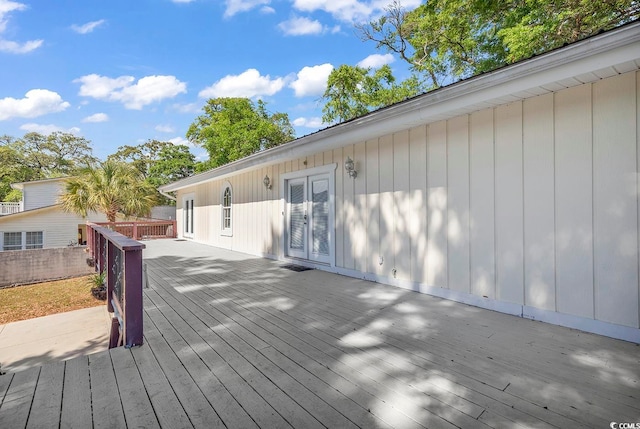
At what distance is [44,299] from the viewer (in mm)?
6422

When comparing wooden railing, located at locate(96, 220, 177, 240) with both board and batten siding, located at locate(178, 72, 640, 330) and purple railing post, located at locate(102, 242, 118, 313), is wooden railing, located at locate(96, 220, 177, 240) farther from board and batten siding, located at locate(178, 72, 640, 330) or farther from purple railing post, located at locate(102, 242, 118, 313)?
board and batten siding, located at locate(178, 72, 640, 330)

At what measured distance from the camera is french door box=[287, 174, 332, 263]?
18.1 feet

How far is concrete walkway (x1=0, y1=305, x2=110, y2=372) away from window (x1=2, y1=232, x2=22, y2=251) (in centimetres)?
1320

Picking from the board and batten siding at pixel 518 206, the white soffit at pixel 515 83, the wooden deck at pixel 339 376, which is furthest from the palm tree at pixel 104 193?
the board and batten siding at pixel 518 206

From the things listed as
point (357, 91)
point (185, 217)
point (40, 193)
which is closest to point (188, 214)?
point (185, 217)

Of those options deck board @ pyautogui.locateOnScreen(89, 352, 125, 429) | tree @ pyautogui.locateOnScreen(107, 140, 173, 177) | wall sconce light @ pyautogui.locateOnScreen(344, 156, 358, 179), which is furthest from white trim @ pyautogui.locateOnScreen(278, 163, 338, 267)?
tree @ pyautogui.locateOnScreen(107, 140, 173, 177)

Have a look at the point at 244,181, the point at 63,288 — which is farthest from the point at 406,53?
the point at 63,288

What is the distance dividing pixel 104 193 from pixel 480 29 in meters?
13.7

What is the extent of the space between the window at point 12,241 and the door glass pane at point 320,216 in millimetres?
16002

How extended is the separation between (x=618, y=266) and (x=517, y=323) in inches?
34.8

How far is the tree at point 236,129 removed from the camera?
2089cm

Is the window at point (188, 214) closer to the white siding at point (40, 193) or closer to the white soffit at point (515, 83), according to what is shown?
the white soffit at point (515, 83)

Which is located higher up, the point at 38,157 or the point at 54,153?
the point at 54,153

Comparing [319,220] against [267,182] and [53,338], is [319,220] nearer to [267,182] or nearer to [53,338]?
[267,182]
